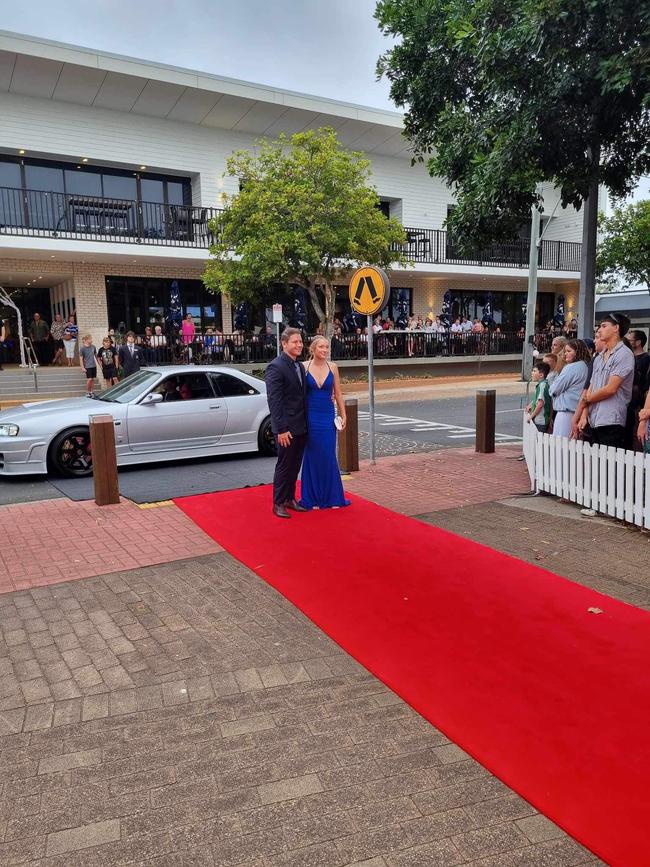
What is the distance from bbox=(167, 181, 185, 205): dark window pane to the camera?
22.9 meters

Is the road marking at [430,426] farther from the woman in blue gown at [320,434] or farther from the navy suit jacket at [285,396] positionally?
the navy suit jacket at [285,396]

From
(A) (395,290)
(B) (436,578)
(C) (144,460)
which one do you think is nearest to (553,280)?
(A) (395,290)

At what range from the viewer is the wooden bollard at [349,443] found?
8.45m

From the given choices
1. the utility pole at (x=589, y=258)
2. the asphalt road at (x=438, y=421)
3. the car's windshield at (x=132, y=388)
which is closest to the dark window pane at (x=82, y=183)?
the asphalt road at (x=438, y=421)

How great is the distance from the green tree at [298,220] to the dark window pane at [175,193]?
191 inches

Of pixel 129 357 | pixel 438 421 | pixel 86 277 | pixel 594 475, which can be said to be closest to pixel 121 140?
pixel 86 277

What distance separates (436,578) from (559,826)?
2433 millimetres

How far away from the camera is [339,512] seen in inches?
257

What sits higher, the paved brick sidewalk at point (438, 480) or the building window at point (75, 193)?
the building window at point (75, 193)

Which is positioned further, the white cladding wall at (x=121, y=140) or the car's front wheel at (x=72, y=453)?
the white cladding wall at (x=121, y=140)

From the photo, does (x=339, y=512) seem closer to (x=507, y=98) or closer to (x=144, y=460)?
(x=144, y=460)

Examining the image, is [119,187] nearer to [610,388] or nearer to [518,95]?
[518,95]

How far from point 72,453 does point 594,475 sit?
6.32 m

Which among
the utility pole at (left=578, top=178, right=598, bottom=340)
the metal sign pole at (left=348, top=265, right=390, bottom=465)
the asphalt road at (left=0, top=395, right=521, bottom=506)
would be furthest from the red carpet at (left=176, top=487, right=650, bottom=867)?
the utility pole at (left=578, top=178, right=598, bottom=340)
